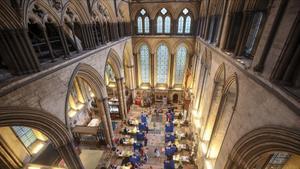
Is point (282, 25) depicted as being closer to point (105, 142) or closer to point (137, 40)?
point (105, 142)

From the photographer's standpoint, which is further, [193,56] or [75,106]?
[193,56]

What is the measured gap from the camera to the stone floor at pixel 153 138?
1172 centimetres

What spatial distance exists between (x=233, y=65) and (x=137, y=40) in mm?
12663

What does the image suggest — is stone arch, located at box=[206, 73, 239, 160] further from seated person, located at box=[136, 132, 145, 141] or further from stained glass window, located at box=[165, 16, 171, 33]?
stained glass window, located at box=[165, 16, 171, 33]

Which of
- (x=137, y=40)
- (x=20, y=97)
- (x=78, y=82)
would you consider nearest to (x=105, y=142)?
(x=78, y=82)

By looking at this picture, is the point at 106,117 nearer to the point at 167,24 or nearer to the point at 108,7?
the point at 108,7

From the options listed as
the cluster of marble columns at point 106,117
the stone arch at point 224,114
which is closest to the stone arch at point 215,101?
the stone arch at point 224,114

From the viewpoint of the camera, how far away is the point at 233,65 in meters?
6.23

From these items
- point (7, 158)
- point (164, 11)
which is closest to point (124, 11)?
point (164, 11)

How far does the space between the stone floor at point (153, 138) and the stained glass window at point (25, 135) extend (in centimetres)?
577

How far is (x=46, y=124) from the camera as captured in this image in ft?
19.7

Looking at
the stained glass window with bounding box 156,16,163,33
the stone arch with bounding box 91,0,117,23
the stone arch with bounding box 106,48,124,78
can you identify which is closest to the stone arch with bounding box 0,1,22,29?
the stone arch with bounding box 91,0,117,23

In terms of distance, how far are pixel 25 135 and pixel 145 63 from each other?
12.8m

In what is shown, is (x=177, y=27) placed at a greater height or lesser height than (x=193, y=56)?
greater
